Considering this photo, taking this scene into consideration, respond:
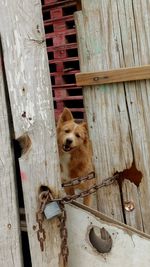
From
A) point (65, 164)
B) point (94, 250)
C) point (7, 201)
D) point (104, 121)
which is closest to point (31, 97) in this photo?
point (104, 121)

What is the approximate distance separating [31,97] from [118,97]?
409 mm

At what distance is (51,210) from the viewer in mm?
2098

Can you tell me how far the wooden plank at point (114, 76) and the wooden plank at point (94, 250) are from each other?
24.2 inches

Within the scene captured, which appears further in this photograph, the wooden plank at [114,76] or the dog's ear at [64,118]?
the dog's ear at [64,118]

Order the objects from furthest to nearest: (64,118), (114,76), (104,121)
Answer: (64,118) → (104,121) → (114,76)

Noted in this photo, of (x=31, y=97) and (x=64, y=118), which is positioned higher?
(x=31, y=97)

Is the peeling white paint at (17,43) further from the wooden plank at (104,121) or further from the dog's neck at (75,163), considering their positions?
the dog's neck at (75,163)

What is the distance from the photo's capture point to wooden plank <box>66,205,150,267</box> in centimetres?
211

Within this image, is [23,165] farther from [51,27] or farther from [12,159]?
[51,27]

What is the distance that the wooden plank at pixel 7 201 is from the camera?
7.00ft

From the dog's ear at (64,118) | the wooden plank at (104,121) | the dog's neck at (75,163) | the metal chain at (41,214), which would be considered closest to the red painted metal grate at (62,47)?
the dog's ear at (64,118)

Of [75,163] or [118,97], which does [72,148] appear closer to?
[75,163]

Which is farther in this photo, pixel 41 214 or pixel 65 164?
pixel 65 164

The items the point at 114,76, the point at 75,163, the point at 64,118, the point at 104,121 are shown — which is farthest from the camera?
the point at 75,163
